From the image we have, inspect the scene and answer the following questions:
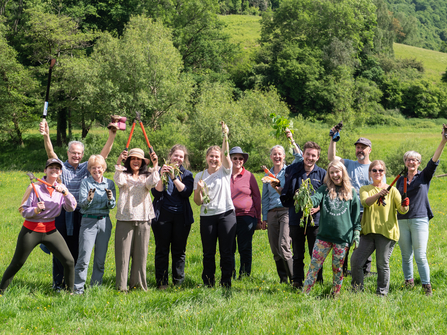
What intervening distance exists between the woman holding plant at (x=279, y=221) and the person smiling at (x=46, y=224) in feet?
11.4

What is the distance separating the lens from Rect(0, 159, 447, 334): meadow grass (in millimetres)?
4641

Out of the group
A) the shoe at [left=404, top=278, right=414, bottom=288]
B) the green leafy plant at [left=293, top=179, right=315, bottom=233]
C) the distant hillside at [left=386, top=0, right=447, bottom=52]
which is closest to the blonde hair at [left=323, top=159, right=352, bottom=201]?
the green leafy plant at [left=293, top=179, right=315, bottom=233]

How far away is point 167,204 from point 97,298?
1.85 m

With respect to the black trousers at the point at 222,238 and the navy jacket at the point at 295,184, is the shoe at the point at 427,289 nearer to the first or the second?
the navy jacket at the point at 295,184

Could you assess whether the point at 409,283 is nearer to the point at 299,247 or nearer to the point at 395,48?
the point at 299,247

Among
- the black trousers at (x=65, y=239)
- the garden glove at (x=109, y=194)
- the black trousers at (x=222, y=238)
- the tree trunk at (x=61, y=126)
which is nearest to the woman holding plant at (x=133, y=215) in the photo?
the garden glove at (x=109, y=194)

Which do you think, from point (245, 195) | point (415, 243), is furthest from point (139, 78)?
point (415, 243)

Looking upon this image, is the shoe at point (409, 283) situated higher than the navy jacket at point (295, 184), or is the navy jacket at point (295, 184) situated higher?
the navy jacket at point (295, 184)

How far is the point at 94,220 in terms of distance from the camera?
627 cm

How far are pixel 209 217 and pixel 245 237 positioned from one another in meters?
1.46

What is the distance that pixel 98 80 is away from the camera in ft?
113

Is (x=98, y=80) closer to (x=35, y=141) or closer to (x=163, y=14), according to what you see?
(x=35, y=141)

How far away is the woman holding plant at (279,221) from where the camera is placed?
6824mm

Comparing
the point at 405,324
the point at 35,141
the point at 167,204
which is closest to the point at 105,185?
the point at 167,204
